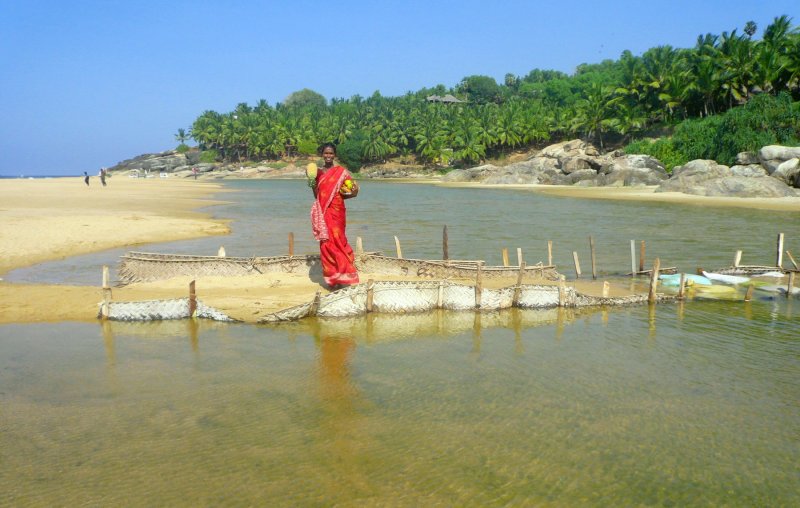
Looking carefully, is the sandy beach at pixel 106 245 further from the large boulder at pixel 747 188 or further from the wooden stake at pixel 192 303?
the large boulder at pixel 747 188

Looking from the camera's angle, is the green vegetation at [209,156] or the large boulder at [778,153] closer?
the large boulder at [778,153]

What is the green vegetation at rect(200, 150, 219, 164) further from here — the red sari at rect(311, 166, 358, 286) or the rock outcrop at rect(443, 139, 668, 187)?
the red sari at rect(311, 166, 358, 286)

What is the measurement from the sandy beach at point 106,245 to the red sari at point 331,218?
985mm

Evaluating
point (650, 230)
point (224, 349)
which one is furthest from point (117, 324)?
point (650, 230)

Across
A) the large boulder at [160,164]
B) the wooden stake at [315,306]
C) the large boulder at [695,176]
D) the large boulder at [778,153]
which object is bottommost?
the wooden stake at [315,306]

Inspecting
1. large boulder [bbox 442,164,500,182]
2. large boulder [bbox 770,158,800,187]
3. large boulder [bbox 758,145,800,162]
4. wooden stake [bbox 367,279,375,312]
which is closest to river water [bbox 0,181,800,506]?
wooden stake [bbox 367,279,375,312]

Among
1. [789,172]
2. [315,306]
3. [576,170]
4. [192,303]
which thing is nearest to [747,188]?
[789,172]

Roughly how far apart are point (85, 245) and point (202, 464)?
516 inches

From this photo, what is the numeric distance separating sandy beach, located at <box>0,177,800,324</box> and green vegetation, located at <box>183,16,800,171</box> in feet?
46.6

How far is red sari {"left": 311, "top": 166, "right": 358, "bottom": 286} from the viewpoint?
8.64 metres

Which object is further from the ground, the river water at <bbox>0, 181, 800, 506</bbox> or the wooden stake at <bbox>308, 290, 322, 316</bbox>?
the wooden stake at <bbox>308, 290, 322, 316</bbox>

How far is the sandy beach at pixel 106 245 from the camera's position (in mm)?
9312

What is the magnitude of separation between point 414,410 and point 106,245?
1310cm

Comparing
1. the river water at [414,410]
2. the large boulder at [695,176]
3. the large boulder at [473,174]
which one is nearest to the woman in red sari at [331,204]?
the river water at [414,410]
